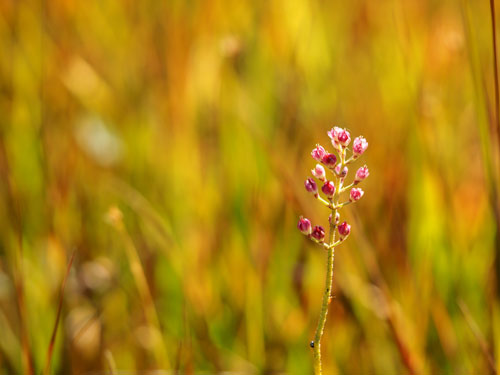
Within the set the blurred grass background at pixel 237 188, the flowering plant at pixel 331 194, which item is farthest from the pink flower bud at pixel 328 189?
the blurred grass background at pixel 237 188

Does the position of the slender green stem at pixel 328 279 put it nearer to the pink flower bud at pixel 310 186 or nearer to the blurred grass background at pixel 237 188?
the pink flower bud at pixel 310 186

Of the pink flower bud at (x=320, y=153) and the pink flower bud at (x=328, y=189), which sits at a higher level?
the pink flower bud at (x=320, y=153)

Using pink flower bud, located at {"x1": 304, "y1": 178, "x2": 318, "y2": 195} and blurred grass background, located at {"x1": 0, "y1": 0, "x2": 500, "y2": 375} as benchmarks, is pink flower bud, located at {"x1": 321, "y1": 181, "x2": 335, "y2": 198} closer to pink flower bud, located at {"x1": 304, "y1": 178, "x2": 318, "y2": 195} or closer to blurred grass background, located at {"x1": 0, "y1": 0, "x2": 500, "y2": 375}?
pink flower bud, located at {"x1": 304, "y1": 178, "x2": 318, "y2": 195}

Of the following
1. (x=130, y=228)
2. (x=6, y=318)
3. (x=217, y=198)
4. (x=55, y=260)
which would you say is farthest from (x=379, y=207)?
(x=6, y=318)

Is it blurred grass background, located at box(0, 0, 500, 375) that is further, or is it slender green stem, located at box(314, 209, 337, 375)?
blurred grass background, located at box(0, 0, 500, 375)

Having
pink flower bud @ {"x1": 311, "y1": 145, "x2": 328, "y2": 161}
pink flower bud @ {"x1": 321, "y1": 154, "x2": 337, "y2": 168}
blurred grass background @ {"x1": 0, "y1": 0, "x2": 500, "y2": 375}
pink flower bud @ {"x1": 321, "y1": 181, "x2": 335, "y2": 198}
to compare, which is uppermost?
pink flower bud @ {"x1": 311, "y1": 145, "x2": 328, "y2": 161}

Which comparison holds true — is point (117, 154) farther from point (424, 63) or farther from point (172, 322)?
point (424, 63)

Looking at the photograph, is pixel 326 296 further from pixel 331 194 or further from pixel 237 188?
pixel 237 188

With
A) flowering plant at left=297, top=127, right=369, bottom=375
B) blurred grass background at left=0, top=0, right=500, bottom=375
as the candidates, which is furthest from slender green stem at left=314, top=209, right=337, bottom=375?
blurred grass background at left=0, top=0, right=500, bottom=375
